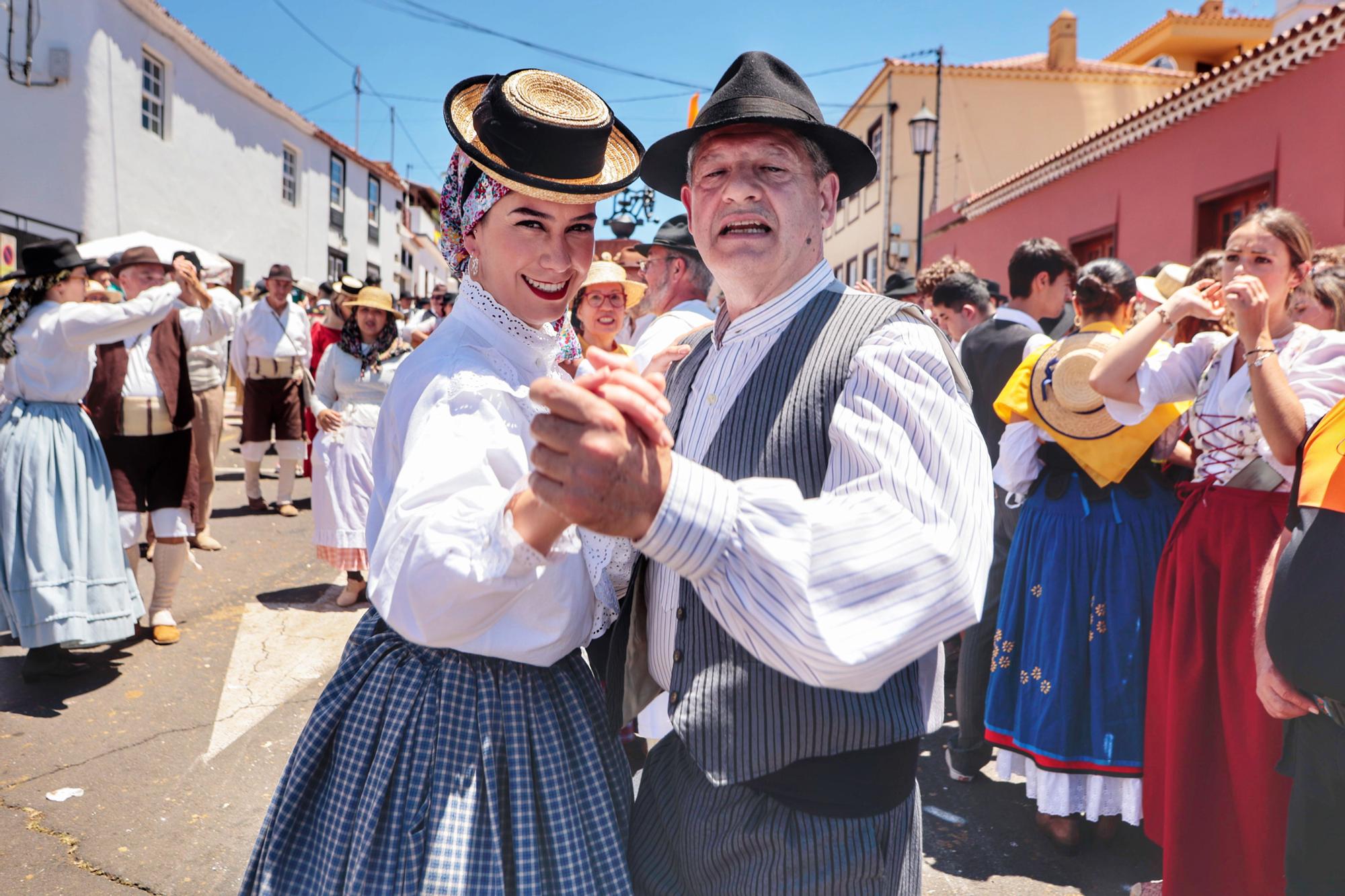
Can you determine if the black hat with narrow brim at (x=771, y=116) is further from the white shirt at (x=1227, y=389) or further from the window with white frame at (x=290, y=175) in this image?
the window with white frame at (x=290, y=175)

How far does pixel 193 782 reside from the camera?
11.4 ft

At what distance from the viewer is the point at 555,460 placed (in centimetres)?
92

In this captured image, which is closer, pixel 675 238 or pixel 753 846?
pixel 753 846

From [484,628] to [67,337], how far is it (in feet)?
13.5

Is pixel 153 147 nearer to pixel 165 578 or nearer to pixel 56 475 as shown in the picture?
pixel 165 578

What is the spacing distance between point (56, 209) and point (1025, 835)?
14.0m

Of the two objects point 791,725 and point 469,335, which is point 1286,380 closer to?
point 791,725

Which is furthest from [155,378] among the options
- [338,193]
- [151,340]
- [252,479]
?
[338,193]

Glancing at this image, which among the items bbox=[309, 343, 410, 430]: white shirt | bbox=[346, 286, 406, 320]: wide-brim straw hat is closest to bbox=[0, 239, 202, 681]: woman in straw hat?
bbox=[346, 286, 406, 320]: wide-brim straw hat

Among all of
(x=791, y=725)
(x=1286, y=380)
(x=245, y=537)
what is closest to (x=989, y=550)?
(x=791, y=725)

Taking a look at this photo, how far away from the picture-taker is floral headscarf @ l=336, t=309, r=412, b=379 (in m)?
6.25

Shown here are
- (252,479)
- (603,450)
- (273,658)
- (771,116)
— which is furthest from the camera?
(252,479)

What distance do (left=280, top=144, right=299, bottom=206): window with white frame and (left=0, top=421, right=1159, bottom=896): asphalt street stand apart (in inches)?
634

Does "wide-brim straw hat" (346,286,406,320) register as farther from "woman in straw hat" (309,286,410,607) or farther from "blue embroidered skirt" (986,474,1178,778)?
"blue embroidered skirt" (986,474,1178,778)
